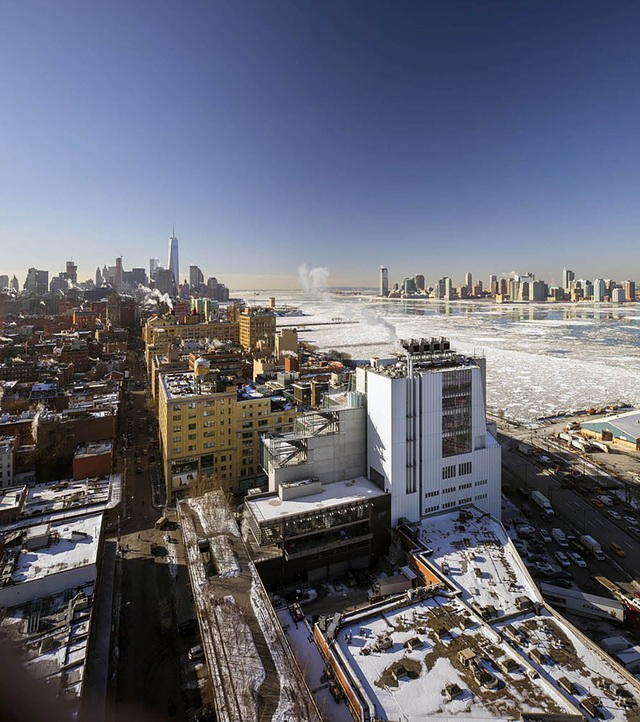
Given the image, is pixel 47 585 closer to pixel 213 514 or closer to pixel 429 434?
pixel 213 514

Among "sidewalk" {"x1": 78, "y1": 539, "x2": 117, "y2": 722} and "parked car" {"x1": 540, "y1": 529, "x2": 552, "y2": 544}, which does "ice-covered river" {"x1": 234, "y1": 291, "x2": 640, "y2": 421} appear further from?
"sidewalk" {"x1": 78, "y1": 539, "x2": 117, "y2": 722}

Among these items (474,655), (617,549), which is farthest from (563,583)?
(474,655)

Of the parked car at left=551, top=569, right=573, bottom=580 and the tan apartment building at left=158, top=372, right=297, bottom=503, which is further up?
the tan apartment building at left=158, top=372, right=297, bottom=503

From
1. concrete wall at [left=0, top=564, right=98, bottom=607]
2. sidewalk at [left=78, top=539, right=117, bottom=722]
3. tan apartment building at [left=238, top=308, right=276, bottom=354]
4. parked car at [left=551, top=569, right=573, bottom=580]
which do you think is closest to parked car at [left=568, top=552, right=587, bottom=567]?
parked car at [left=551, top=569, right=573, bottom=580]

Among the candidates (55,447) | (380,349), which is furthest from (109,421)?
(380,349)

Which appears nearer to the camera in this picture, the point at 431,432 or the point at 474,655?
the point at 474,655

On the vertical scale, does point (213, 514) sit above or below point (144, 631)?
above

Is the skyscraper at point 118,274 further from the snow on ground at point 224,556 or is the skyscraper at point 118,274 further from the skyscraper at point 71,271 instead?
the snow on ground at point 224,556
